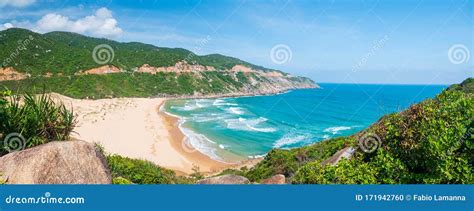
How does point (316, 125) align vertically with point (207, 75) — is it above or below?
below

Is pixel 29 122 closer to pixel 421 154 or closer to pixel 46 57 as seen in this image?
pixel 421 154

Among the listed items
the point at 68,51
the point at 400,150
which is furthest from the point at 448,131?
the point at 68,51

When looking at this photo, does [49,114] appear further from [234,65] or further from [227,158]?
[234,65]

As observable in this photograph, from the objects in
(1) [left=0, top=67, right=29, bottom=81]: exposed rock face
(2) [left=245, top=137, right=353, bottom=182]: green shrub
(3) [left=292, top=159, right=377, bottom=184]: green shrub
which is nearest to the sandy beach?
(2) [left=245, top=137, right=353, bottom=182]: green shrub

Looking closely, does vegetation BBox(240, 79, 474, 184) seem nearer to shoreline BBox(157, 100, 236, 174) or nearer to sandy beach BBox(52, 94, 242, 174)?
sandy beach BBox(52, 94, 242, 174)
